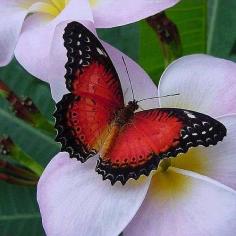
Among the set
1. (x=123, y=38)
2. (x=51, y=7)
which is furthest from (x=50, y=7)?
(x=123, y=38)

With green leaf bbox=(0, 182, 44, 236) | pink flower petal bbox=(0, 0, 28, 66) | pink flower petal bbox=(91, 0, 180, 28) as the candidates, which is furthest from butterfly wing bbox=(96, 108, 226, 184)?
green leaf bbox=(0, 182, 44, 236)

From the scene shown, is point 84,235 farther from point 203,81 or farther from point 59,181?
point 203,81

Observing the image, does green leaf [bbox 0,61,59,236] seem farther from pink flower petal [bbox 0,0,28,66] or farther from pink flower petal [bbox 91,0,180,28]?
pink flower petal [bbox 91,0,180,28]

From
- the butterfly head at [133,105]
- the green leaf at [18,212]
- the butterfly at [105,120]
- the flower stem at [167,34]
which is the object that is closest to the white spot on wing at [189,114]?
the butterfly at [105,120]

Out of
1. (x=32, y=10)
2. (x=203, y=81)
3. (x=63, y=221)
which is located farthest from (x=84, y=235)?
(x=32, y=10)

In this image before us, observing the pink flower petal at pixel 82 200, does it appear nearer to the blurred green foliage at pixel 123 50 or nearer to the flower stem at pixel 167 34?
the flower stem at pixel 167 34

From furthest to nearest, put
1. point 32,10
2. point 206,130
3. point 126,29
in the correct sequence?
point 126,29
point 32,10
point 206,130

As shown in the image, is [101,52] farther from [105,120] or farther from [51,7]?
[51,7]
